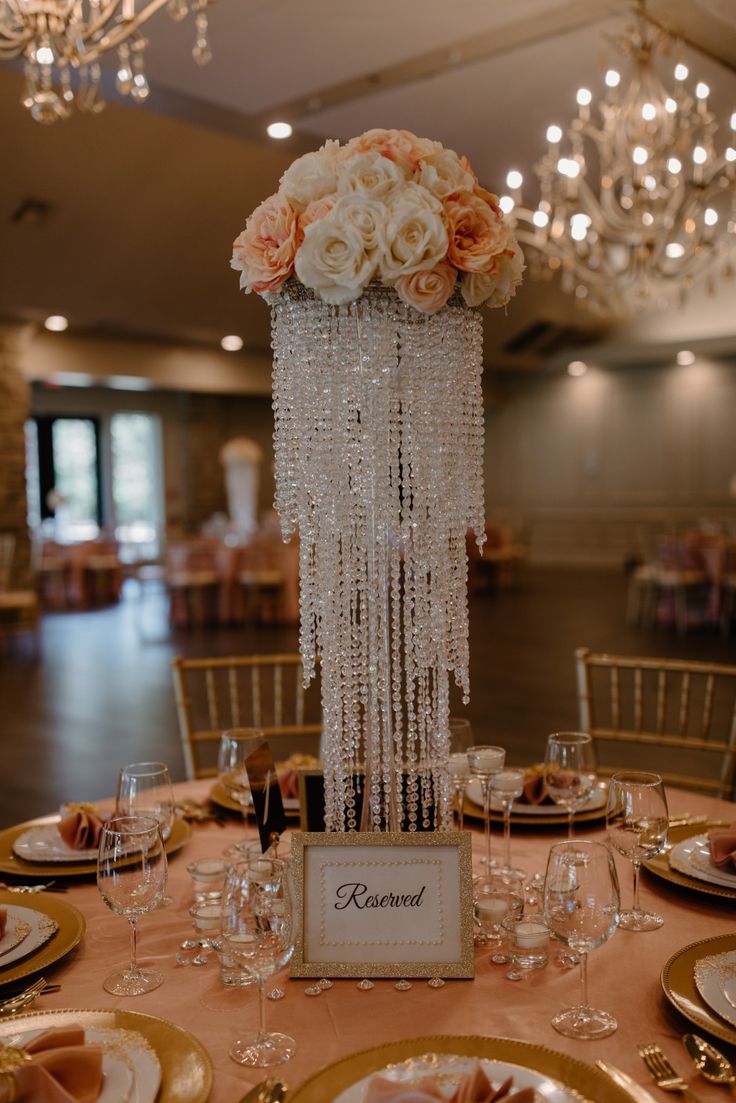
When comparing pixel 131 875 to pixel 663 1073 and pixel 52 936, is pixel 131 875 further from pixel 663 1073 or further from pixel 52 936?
pixel 663 1073

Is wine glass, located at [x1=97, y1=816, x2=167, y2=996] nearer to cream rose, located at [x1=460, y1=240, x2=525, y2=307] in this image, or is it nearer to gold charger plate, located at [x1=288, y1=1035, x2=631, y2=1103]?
gold charger plate, located at [x1=288, y1=1035, x2=631, y2=1103]

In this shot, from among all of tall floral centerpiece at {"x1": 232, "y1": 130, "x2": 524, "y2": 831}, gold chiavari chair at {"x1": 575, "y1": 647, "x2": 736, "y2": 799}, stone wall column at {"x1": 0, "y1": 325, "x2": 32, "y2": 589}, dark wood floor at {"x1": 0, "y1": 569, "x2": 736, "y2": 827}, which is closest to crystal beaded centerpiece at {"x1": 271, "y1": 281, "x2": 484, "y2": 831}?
tall floral centerpiece at {"x1": 232, "y1": 130, "x2": 524, "y2": 831}

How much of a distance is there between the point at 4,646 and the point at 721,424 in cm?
1118

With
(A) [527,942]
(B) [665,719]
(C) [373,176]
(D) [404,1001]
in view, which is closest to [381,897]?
(D) [404,1001]

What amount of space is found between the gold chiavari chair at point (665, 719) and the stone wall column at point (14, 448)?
6975 mm

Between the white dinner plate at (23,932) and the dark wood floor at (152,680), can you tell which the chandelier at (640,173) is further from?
the white dinner plate at (23,932)

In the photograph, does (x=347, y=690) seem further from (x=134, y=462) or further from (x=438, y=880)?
(x=134, y=462)

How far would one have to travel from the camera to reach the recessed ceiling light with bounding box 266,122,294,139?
6945mm

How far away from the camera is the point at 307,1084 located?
1154mm

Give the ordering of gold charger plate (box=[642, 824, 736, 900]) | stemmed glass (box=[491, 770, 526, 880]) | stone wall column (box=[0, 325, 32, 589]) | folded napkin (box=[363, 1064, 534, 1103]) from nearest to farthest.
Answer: folded napkin (box=[363, 1064, 534, 1103]) < gold charger plate (box=[642, 824, 736, 900]) < stemmed glass (box=[491, 770, 526, 880]) < stone wall column (box=[0, 325, 32, 589])

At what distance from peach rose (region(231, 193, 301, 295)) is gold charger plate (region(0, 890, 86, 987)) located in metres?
1.03

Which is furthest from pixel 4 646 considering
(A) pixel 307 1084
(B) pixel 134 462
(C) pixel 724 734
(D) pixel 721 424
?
(D) pixel 721 424

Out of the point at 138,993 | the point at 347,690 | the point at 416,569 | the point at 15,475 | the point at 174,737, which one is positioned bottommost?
the point at 174,737

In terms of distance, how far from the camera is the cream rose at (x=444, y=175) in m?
1.46
